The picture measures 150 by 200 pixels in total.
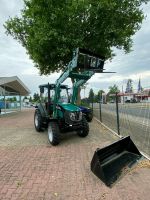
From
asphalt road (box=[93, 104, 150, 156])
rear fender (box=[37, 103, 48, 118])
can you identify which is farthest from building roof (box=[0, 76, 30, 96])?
asphalt road (box=[93, 104, 150, 156])

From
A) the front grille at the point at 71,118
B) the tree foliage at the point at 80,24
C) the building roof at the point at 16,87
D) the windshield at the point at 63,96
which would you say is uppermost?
the tree foliage at the point at 80,24

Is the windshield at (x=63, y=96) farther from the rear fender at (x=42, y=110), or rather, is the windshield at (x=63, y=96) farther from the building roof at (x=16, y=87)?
the building roof at (x=16, y=87)

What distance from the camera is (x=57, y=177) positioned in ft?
16.8

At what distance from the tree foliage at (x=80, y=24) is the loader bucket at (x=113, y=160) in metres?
12.2

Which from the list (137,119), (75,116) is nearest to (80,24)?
(137,119)

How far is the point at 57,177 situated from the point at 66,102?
5.47 m

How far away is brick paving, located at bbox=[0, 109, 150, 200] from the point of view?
4.27 metres

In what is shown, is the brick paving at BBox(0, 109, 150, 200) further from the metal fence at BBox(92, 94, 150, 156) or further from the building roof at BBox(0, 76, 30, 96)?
the building roof at BBox(0, 76, 30, 96)

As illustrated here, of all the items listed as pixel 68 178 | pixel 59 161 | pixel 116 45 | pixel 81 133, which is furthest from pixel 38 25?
pixel 68 178

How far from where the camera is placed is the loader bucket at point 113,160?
497 centimetres

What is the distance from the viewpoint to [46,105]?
1012 cm

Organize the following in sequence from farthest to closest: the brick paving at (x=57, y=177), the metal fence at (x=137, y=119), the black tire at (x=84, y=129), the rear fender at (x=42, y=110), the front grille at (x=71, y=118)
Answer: the rear fender at (x=42, y=110) < the black tire at (x=84, y=129) < the front grille at (x=71, y=118) < the metal fence at (x=137, y=119) < the brick paving at (x=57, y=177)

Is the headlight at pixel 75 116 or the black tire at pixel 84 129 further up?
the headlight at pixel 75 116

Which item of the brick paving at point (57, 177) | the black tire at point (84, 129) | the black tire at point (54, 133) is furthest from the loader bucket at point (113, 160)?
the black tire at point (84, 129)
